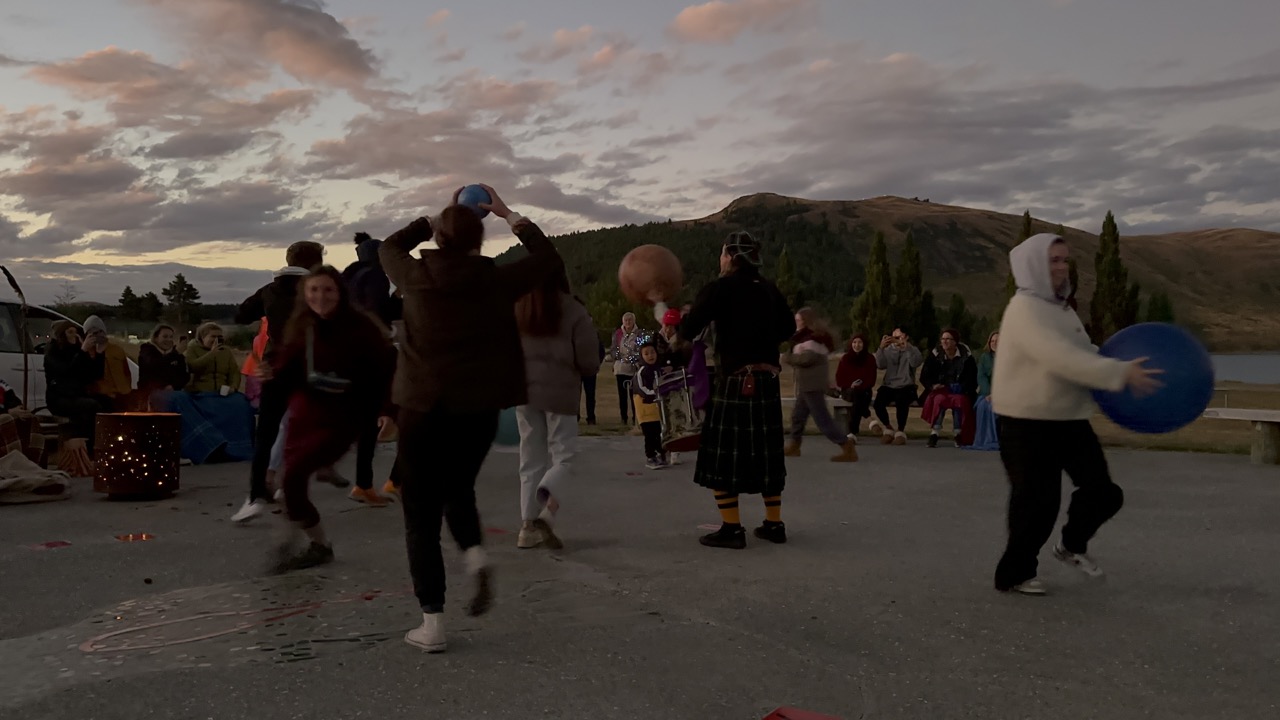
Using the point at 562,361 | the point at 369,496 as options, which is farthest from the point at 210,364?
the point at 562,361

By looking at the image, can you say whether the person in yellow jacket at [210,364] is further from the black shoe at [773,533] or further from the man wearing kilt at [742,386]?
the black shoe at [773,533]

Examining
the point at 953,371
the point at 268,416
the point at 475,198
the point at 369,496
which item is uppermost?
the point at 475,198

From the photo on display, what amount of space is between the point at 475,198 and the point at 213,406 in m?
8.28

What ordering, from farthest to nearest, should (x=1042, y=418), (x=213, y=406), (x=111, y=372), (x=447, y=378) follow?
(x=213, y=406)
(x=111, y=372)
(x=1042, y=418)
(x=447, y=378)

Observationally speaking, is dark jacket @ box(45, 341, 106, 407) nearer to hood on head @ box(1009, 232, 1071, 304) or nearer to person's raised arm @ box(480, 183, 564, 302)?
person's raised arm @ box(480, 183, 564, 302)

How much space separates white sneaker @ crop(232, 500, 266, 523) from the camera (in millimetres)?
7305

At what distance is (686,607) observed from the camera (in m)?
4.96

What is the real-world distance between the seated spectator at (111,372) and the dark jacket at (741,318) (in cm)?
803

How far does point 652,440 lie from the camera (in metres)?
11.3

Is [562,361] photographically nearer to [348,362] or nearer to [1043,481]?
[348,362]

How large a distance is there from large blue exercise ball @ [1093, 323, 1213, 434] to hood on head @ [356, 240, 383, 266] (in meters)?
4.83

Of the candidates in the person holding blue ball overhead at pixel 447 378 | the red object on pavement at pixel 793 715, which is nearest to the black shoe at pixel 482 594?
the person holding blue ball overhead at pixel 447 378

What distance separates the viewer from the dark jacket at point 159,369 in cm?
1171

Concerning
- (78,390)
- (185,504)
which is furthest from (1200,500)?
(78,390)
